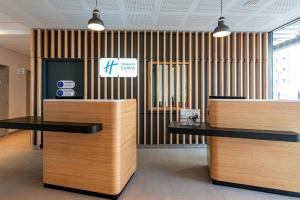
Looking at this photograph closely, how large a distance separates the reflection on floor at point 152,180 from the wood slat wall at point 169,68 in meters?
1.19

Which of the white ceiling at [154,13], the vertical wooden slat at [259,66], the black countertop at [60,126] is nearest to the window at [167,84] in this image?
the white ceiling at [154,13]

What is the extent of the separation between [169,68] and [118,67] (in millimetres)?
1488

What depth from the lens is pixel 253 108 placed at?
330cm

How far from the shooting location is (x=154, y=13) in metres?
4.73

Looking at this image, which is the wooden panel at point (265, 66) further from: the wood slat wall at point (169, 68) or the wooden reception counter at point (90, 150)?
the wooden reception counter at point (90, 150)

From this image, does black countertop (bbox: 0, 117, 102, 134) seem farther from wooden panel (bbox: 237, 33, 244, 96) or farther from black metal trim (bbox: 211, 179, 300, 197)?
wooden panel (bbox: 237, 33, 244, 96)

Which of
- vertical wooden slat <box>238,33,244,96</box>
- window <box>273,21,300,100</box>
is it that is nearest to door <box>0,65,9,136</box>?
vertical wooden slat <box>238,33,244,96</box>

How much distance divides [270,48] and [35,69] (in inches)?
272

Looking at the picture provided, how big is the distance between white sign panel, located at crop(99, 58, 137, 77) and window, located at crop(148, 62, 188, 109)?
1.66 feet

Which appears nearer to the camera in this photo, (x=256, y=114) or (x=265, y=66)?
(x=256, y=114)

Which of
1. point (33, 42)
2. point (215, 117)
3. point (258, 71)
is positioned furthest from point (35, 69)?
point (258, 71)

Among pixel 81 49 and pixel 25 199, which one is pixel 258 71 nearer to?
pixel 81 49

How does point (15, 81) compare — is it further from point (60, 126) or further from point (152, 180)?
point (152, 180)

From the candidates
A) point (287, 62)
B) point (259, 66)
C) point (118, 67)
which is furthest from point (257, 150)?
point (118, 67)
